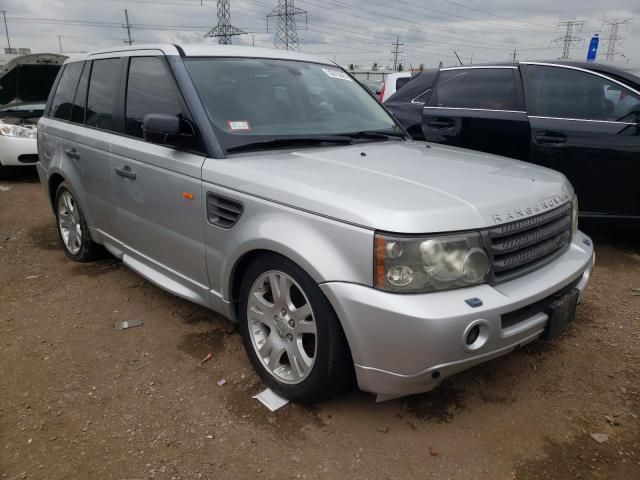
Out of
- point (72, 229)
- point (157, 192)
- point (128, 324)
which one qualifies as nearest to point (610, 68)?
point (157, 192)

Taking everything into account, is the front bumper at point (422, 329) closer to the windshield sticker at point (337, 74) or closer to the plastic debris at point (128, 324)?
the plastic debris at point (128, 324)

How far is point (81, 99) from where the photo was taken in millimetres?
4277

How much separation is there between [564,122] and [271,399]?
3.75 meters

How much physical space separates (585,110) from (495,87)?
951 mm

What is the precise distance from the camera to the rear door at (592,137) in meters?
4.44

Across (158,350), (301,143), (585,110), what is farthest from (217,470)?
(585,110)

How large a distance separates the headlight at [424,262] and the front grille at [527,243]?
0.15 m

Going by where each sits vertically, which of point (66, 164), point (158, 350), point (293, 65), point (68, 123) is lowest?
point (158, 350)

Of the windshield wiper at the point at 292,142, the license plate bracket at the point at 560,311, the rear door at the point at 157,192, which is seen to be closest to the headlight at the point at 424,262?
the license plate bracket at the point at 560,311

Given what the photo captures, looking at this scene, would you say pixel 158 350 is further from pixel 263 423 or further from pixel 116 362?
pixel 263 423

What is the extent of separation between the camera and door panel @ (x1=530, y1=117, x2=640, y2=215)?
4414mm

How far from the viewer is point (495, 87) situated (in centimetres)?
529

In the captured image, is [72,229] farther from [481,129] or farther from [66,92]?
[481,129]

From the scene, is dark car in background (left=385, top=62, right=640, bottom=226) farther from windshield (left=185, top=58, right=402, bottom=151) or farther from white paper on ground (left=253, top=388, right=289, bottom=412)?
white paper on ground (left=253, top=388, right=289, bottom=412)
